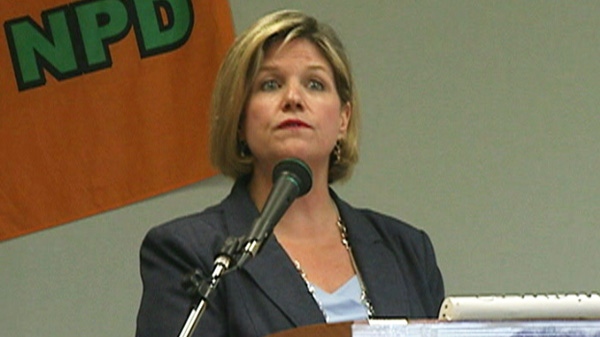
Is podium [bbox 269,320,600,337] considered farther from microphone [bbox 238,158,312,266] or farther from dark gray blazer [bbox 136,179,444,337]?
dark gray blazer [bbox 136,179,444,337]

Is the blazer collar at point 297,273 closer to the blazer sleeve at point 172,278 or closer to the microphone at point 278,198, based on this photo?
the blazer sleeve at point 172,278

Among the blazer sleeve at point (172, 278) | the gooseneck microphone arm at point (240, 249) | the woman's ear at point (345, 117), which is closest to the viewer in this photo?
the gooseneck microphone arm at point (240, 249)

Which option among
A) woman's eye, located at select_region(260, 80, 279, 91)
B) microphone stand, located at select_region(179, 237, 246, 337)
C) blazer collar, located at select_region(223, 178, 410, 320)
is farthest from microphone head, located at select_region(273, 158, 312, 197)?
woman's eye, located at select_region(260, 80, 279, 91)

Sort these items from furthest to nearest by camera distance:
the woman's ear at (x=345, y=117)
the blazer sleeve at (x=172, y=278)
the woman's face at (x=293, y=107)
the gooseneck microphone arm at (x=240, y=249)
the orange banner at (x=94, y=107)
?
the orange banner at (x=94, y=107)
the woman's ear at (x=345, y=117)
the woman's face at (x=293, y=107)
the blazer sleeve at (x=172, y=278)
the gooseneck microphone arm at (x=240, y=249)

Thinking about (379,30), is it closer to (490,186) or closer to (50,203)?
(490,186)

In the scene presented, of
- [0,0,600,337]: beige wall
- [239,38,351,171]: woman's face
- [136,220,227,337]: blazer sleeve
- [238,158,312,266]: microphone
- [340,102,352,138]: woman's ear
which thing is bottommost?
[0,0,600,337]: beige wall

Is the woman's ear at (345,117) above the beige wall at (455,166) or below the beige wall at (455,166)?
above

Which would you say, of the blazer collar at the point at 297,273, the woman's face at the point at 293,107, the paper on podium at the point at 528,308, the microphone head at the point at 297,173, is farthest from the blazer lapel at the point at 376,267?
the paper on podium at the point at 528,308

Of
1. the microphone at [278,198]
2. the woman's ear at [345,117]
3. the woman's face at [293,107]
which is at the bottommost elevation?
the woman's ear at [345,117]

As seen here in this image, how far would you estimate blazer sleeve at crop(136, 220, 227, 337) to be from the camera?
2279 mm

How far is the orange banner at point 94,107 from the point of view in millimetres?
3564

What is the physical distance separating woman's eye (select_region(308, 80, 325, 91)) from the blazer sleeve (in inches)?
14.6

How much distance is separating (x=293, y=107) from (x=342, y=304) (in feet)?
1.25

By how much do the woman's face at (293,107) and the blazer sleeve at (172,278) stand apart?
0.23 m
